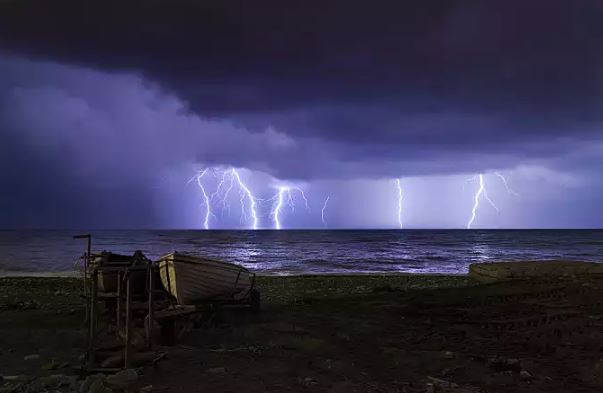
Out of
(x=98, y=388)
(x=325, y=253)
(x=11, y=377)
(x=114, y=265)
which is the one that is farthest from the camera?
(x=325, y=253)

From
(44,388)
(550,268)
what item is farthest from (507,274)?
(44,388)

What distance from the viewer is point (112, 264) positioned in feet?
38.4

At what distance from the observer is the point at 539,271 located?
2706 centimetres

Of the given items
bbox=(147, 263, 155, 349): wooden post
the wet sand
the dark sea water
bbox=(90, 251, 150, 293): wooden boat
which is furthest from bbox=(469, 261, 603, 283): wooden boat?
bbox=(147, 263, 155, 349): wooden post

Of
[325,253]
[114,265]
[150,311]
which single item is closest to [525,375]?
[150,311]

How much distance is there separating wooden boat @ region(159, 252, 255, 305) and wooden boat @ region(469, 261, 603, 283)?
18450 millimetres

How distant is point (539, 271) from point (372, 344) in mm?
19321

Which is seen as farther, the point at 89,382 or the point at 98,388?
the point at 89,382

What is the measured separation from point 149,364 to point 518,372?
7.44 metres

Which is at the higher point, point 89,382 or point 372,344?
point 89,382

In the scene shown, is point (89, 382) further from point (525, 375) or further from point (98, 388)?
point (525, 375)

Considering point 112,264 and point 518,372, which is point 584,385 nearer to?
point 518,372

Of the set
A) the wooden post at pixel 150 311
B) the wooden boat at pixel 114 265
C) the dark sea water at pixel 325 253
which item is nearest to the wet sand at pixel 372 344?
the wooden post at pixel 150 311

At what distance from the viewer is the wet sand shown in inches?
345
